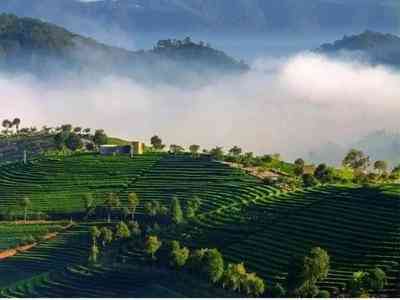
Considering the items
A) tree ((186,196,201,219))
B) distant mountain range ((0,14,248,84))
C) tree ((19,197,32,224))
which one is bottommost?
tree ((19,197,32,224))

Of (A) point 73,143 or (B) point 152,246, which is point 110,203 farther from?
(A) point 73,143

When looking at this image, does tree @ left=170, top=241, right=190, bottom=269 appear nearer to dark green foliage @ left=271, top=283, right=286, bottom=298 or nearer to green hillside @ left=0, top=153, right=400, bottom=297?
green hillside @ left=0, top=153, right=400, bottom=297

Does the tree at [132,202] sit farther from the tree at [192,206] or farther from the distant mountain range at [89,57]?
the distant mountain range at [89,57]

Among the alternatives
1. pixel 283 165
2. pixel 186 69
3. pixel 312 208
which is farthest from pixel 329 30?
pixel 312 208

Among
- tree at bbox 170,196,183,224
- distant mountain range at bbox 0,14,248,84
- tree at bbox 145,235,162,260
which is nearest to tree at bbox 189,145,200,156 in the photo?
tree at bbox 170,196,183,224

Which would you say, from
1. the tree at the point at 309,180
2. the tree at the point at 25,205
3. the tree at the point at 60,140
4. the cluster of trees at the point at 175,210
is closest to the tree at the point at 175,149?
the tree at the point at 60,140

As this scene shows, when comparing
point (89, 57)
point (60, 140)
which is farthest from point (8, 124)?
point (89, 57)
